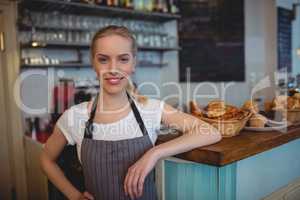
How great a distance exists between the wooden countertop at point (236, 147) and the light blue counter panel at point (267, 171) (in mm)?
133

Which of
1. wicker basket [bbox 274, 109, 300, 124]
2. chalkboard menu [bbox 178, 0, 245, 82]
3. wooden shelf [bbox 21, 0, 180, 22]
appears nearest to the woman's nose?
wicker basket [bbox 274, 109, 300, 124]

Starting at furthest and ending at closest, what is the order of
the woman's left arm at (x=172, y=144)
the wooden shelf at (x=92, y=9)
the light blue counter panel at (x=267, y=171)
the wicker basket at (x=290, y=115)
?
the wooden shelf at (x=92, y=9)
the wicker basket at (x=290, y=115)
the light blue counter panel at (x=267, y=171)
the woman's left arm at (x=172, y=144)

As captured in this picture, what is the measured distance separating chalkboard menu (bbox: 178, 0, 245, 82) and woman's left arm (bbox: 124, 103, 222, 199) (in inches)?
98.7

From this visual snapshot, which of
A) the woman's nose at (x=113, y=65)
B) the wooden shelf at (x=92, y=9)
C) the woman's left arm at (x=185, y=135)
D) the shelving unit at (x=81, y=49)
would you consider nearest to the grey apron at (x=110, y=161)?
the woman's left arm at (x=185, y=135)

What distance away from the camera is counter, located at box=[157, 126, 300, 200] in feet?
3.05

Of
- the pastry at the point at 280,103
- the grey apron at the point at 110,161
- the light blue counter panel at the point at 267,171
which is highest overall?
the pastry at the point at 280,103

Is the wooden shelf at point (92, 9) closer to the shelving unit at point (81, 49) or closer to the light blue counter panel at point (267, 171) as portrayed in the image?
the shelving unit at point (81, 49)

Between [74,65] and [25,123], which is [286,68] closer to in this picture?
[74,65]

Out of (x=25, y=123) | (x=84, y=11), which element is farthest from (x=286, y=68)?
(x=25, y=123)

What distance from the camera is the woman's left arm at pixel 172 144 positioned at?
838mm

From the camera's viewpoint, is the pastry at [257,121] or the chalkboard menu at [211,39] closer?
the pastry at [257,121]

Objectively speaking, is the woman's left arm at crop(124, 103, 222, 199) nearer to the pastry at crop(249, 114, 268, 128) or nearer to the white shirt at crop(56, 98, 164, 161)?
the white shirt at crop(56, 98, 164, 161)

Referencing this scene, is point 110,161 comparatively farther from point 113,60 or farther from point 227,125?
point 227,125

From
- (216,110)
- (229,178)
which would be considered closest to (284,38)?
(216,110)
